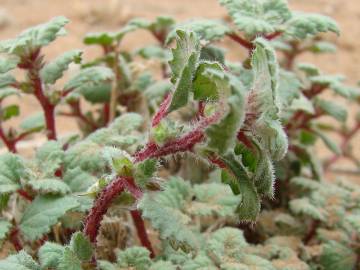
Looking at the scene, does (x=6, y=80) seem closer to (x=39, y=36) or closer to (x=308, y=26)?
(x=39, y=36)

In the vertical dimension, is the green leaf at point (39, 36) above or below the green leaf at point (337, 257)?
above

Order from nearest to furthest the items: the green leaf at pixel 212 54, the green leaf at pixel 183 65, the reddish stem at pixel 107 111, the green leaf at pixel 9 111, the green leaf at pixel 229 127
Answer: the green leaf at pixel 229 127 < the green leaf at pixel 183 65 < the green leaf at pixel 212 54 < the green leaf at pixel 9 111 < the reddish stem at pixel 107 111

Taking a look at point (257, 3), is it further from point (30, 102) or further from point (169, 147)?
point (30, 102)

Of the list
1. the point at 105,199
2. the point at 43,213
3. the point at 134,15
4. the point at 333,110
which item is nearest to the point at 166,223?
the point at 105,199

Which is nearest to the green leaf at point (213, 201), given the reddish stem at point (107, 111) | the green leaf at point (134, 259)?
the green leaf at point (134, 259)

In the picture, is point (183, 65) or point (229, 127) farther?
point (183, 65)

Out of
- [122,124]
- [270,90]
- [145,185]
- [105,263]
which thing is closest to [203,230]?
[122,124]

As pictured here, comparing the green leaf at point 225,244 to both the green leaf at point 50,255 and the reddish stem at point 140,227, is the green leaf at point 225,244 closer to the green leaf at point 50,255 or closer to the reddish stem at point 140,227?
the reddish stem at point 140,227
